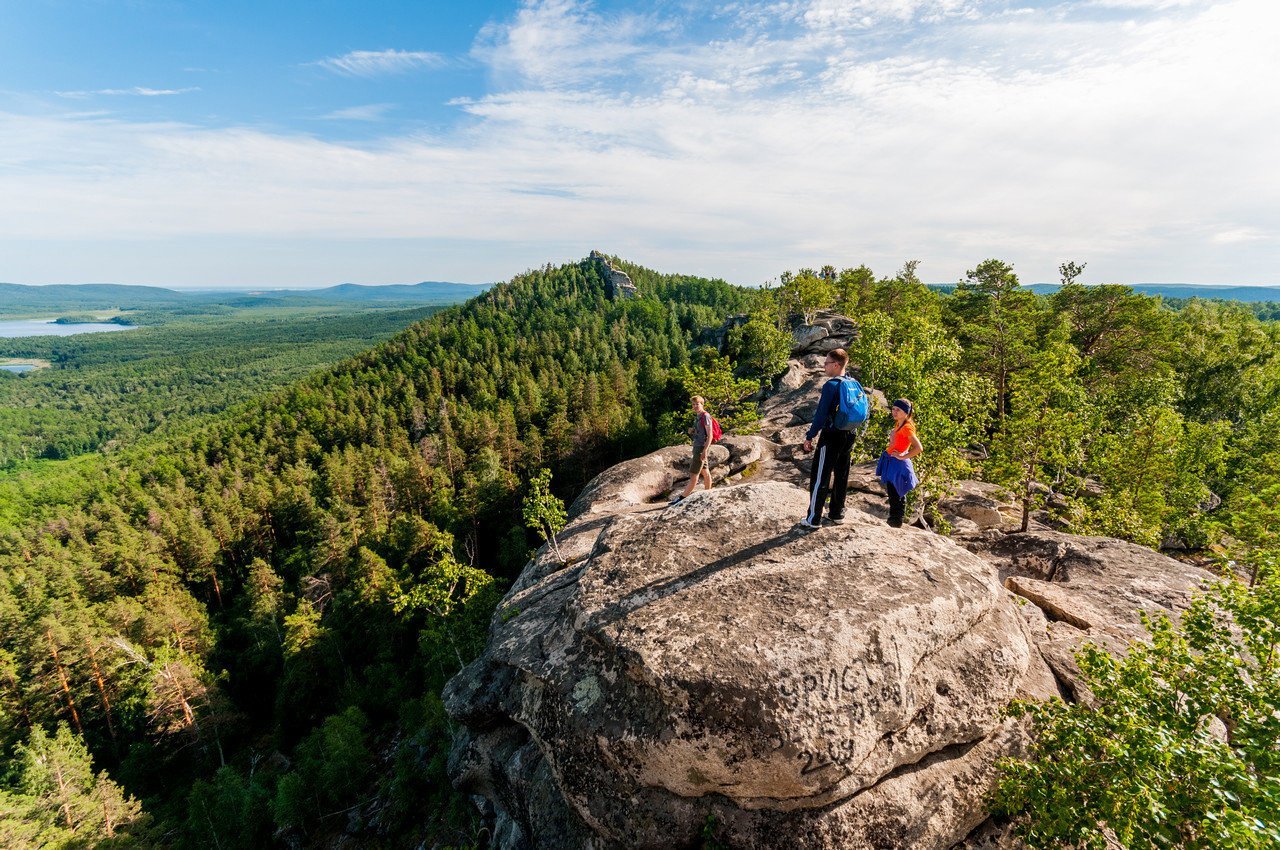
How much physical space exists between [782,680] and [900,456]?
5.92 metres

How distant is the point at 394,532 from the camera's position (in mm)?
57906

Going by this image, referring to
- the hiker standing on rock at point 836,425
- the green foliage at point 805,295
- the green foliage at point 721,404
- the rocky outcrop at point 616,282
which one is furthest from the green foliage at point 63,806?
the rocky outcrop at point 616,282

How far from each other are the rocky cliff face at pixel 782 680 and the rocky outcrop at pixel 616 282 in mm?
165868

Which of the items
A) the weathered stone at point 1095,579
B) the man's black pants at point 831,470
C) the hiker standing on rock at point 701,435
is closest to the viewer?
the man's black pants at point 831,470

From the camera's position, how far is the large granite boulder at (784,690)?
8234mm

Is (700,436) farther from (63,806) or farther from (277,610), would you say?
(277,610)

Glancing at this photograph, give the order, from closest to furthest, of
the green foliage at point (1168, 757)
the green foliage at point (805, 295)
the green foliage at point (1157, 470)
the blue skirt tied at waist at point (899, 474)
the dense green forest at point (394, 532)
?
1. the green foliage at point (1168, 757)
2. the blue skirt tied at waist at point (899, 474)
3. the green foliage at point (1157, 470)
4. the dense green forest at point (394, 532)
5. the green foliage at point (805, 295)

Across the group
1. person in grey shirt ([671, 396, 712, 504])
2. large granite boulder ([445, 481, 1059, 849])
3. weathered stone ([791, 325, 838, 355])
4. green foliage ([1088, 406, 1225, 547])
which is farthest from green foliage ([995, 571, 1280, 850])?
weathered stone ([791, 325, 838, 355])

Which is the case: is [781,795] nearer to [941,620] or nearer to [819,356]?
[941,620]

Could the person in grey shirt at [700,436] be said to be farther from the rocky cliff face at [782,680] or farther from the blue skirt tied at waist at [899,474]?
the blue skirt tied at waist at [899,474]

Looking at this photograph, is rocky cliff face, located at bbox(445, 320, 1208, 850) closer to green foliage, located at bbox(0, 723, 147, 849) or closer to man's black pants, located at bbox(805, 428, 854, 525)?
man's black pants, located at bbox(805, 428, 854, 525)

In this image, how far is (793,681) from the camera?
8.22 meters

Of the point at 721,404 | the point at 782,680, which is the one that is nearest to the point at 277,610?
the point at 721,404

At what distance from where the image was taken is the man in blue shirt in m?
10.1
